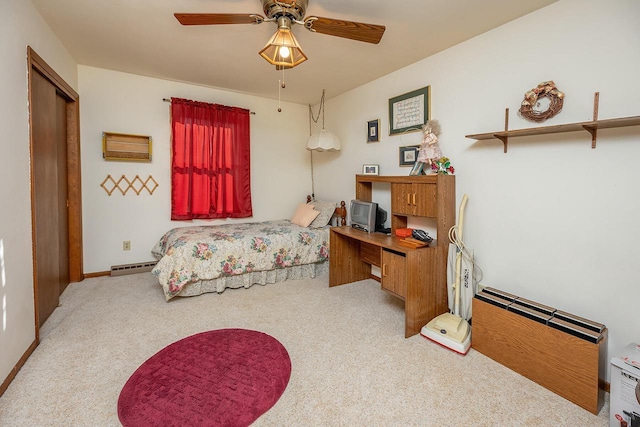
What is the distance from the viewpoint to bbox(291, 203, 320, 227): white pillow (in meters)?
3.92

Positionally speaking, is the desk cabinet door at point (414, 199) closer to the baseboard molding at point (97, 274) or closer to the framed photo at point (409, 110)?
the framed photo at point (409, 110)

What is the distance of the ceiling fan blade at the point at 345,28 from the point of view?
1.77m

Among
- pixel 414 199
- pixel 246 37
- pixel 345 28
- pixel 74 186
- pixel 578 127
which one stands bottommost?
pixel 414 199

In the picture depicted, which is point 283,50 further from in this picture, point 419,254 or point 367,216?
point 367,216

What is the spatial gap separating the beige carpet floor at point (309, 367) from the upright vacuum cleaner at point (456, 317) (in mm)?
75

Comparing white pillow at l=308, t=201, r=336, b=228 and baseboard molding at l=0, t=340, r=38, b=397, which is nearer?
baseboard molding at l=0, t=340, r=38, b=397

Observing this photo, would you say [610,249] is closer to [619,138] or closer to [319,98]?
[619,138]

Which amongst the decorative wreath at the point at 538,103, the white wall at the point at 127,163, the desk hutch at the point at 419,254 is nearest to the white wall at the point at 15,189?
the white wall at the point at 127,163

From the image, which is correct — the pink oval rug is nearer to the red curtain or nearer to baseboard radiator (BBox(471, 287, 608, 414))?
baseboard radiator (BBox(471, 287, 608, 414))

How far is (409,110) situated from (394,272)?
1.71m

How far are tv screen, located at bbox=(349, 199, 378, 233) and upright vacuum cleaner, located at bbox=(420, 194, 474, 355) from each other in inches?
34.3

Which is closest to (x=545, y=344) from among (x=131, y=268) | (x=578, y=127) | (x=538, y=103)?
(x=578, y=127)

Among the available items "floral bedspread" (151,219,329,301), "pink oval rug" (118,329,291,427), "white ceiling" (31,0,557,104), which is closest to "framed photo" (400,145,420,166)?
"white ceiling" (31,0,557,104)

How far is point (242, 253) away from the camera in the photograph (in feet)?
10.5
